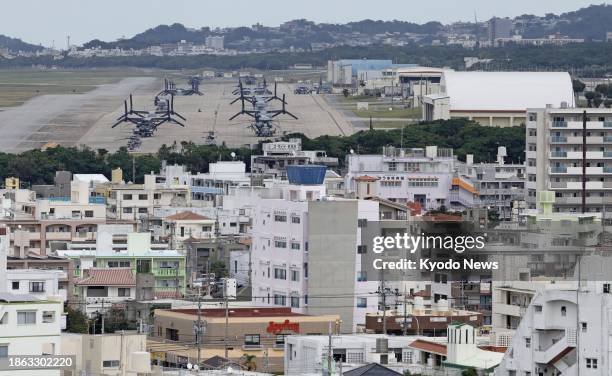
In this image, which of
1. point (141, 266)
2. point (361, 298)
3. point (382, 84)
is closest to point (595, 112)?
point (141, 266)

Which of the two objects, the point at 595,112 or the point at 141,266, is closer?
the point at 141,266

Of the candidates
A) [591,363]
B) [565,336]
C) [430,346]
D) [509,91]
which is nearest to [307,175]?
[430,346]

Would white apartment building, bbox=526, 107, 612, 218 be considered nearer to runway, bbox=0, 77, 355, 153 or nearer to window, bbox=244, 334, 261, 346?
window, bbox=244, 334, 261, 346

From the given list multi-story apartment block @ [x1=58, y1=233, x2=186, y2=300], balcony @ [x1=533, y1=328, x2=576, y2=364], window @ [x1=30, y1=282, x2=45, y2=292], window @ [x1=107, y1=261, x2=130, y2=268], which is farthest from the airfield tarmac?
balcony @ [x1=533, y1=328, x2=576, y2=364]

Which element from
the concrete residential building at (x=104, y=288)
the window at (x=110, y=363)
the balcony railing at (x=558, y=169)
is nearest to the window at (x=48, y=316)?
the window at (x=110, y=363)

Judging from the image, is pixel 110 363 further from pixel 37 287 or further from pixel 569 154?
pixel 569 154

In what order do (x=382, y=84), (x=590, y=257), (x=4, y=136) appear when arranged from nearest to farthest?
(x=590, y=257) < (x=4, y=136) < (x=382, y=84)

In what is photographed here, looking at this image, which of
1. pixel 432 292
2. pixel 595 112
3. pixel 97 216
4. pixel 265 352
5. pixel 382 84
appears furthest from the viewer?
pixel 382 84

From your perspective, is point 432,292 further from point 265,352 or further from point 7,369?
point 7,369
